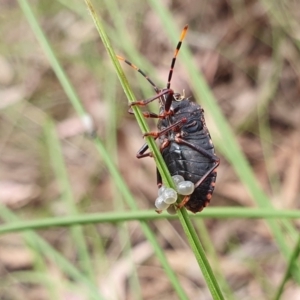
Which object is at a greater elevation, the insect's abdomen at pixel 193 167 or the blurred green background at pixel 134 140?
the insect's abdomen at pixel 193 167

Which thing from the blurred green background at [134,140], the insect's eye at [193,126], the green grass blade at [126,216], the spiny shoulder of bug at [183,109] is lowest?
the blurred green background at [134,140]

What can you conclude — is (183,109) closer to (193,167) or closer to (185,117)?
(185,117)

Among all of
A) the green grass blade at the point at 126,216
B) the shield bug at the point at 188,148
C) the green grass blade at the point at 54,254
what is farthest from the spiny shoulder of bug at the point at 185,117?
the green grass blade at the point at 54,254

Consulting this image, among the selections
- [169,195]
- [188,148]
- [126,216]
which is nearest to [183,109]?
[188,148]

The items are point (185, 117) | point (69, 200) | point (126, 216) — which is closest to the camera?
point (126, 216)

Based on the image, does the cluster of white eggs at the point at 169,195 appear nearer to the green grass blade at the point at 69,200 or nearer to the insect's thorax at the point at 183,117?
the insect's thorax at the point at 183,117

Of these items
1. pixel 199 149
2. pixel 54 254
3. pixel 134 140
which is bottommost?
pixel 134 140

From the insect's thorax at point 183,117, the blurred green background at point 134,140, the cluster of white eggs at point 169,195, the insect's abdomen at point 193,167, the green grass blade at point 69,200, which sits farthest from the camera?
the blurred green background at point 134,140

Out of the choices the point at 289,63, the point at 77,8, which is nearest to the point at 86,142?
the point at 77,8
